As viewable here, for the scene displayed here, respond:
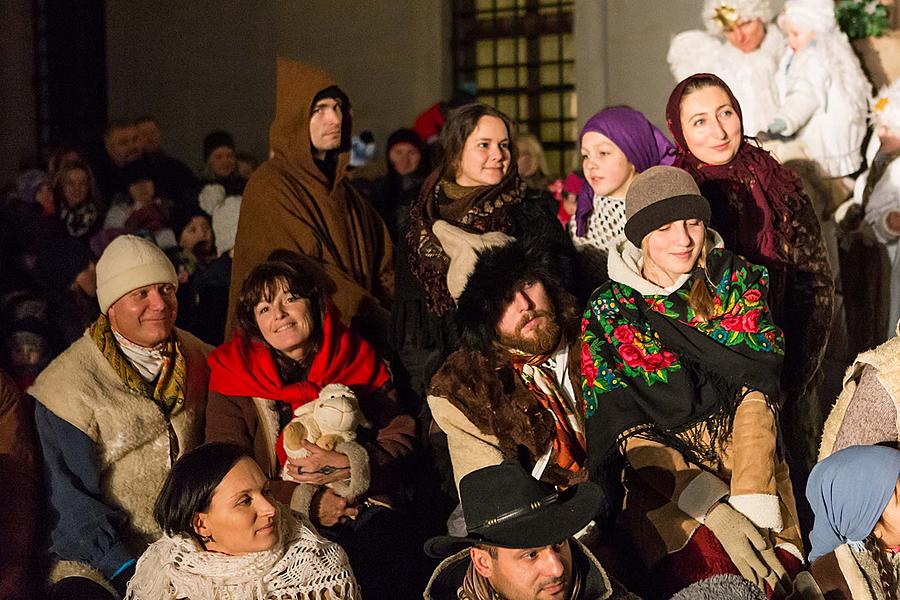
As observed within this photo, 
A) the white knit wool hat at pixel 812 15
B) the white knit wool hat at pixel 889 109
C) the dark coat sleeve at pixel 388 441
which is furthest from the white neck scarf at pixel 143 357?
the white knit wool hat at pixel 812 15

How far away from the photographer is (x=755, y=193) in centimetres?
499

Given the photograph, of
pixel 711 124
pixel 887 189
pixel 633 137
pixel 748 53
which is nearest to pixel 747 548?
pixel 711 124

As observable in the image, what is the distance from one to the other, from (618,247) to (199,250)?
2931 millimetres

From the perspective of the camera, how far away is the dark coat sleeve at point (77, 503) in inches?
180

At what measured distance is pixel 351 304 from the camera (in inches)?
221

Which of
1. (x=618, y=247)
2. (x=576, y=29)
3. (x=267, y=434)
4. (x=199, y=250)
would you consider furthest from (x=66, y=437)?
(x=576, y=29)

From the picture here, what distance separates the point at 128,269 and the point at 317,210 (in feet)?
3.44

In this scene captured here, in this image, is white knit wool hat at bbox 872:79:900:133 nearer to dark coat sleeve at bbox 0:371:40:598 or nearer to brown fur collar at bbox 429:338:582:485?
brown fur collar at bbox 429:338:582:485

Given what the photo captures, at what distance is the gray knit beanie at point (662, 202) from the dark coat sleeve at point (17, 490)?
2094 millimetres

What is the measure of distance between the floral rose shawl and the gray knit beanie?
0.17 meters

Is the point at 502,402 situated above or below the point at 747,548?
above

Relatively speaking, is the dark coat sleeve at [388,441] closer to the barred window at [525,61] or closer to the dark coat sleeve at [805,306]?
the dark coat sleeve at [805,306]

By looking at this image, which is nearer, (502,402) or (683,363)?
(683,363)

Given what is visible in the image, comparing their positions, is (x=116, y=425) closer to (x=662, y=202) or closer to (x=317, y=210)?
(x=317, y=210)
